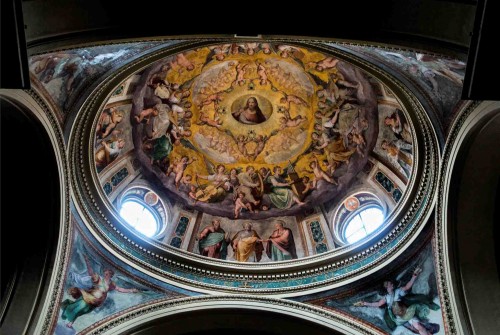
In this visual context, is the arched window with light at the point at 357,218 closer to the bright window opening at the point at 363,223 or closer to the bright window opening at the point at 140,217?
the bright window opening at the point at 363,223

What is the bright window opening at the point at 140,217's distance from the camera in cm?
1537

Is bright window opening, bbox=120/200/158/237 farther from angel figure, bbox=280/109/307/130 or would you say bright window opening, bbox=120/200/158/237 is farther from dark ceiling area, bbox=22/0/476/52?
dark ceiling area, bbox=22/0/476/52

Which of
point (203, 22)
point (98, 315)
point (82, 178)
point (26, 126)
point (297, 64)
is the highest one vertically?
point (297, 64)

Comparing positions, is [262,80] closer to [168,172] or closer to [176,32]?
[168,172]

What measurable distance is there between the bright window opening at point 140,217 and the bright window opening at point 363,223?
213 inches

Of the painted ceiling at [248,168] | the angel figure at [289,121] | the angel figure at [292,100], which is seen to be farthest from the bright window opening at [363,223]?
the angel figure at [292,100]

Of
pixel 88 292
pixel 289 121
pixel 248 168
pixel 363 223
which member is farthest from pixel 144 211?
pixel 363 223

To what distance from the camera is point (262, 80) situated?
1742cm

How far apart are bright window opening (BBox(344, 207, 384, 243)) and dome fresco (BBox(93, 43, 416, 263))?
16.6 inches

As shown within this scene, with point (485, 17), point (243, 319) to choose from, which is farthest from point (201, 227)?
point (485, 17)

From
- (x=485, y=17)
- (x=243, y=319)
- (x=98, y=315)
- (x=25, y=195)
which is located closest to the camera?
(x=485, y=17)

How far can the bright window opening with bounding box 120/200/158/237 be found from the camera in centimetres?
1537

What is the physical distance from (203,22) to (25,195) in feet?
20.7

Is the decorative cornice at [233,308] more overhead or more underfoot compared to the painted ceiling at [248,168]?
more underfoot
